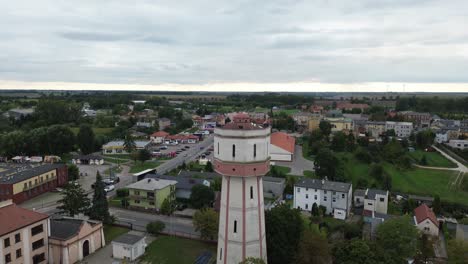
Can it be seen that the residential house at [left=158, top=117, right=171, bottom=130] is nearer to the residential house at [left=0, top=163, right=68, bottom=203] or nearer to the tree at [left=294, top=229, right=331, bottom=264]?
the residential house at [left=0, top=163, right=68, bottom=203]

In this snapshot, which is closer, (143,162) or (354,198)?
(354,198)

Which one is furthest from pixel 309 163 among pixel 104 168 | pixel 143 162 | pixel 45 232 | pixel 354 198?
pixel 45 232

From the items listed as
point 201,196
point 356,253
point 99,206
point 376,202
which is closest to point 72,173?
point 99,206

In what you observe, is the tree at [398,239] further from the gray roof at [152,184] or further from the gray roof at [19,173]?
the gray roof at [19,173]

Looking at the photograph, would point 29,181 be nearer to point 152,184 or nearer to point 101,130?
point 152,184

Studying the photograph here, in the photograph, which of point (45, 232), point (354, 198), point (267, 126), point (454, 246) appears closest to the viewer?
point (267, 126)

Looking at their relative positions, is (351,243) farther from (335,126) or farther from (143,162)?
(335,126)
